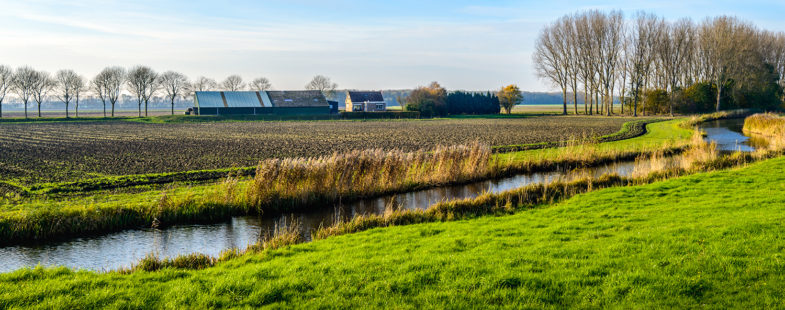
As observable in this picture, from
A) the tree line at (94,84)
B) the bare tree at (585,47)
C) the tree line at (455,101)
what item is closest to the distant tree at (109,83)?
the tree line at (94,84)

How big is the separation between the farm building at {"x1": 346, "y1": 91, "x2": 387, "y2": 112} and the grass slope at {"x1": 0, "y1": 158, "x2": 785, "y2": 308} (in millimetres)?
105212

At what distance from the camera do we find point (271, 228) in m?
14.8

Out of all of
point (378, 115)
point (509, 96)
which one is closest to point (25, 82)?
point (378, 115)

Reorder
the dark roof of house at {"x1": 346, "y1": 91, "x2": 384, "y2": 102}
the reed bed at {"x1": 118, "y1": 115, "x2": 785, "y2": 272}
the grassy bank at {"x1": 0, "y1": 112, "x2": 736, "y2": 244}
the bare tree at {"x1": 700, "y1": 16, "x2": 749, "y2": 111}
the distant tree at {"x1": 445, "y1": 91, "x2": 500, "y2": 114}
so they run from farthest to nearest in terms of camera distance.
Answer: the dark roof of house at {"x1": 346, "y1": 91, "x2": 384, "y2": 102}, the distant tree at {"x1": 445, "y1": 91, "x2": 500, "y2": 114}, the bare tree at {"x1": 700, "y1": 16, "x2": 749, "y2": 111}, the grassy bank at {"x1": 0, "y1": 112, "x2": 736, "y2": 244}, the reed bed at {"x1": 118, "y1": 115, "x2": 785, "y2": 272}

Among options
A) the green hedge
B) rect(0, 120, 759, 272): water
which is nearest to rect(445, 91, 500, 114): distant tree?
the green hedge

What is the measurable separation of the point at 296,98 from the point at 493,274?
3515 inches

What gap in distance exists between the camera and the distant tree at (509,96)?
106 m

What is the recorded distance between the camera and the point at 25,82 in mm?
93000

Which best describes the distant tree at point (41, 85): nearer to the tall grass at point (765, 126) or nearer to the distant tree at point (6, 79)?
the distant tree at point (6, 79)

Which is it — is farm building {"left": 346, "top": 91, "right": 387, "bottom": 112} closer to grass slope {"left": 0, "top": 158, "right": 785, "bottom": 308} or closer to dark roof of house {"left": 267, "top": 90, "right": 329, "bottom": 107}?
dark roof of house {"left": 267, "top": 90, "right": 329, "bottom": 107}

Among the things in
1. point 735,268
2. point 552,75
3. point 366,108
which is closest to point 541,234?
point 735,268

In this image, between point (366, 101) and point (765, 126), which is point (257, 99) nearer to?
point (366, 101)

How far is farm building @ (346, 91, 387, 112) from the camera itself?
116 meters

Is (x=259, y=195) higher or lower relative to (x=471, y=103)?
lower
